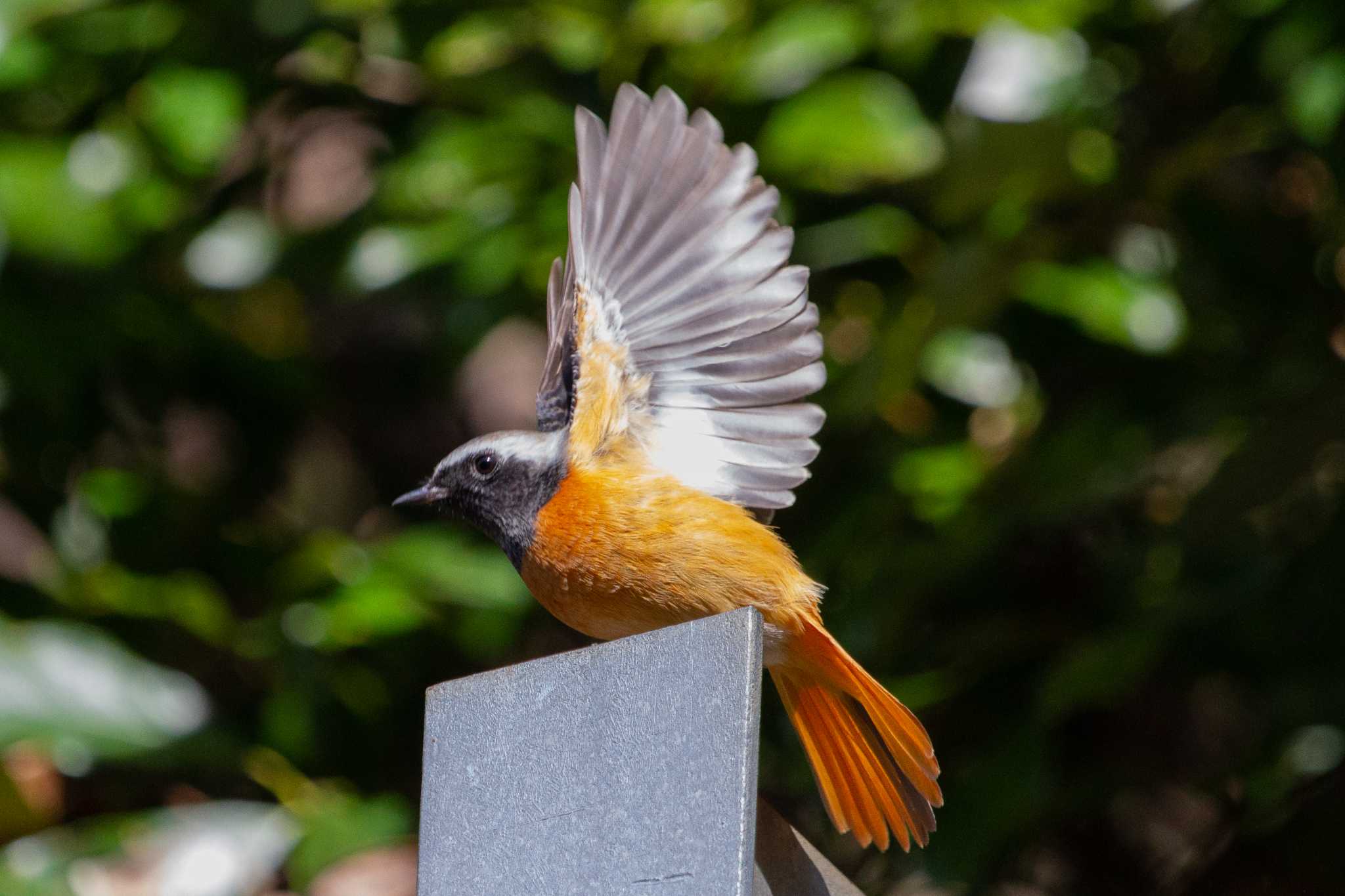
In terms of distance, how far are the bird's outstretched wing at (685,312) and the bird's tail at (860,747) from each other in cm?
30

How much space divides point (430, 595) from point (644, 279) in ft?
5.07

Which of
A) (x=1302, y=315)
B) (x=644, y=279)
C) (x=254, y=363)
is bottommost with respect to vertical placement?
(x=254, y=363)

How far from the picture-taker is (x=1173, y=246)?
174 inches

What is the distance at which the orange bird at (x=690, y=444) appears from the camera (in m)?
2.65

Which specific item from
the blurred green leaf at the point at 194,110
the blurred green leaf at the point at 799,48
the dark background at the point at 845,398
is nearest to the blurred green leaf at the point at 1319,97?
the dark background at the point at 845,398

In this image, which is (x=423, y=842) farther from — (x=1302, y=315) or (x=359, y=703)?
(x=1302, y=315)

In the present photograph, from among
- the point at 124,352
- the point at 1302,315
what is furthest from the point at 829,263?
the point at 124,352

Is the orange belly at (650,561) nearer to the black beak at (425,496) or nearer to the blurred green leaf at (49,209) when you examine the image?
the black beak at (425,496)

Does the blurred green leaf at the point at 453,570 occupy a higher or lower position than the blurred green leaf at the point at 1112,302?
lower

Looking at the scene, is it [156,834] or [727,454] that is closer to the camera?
[727,454]

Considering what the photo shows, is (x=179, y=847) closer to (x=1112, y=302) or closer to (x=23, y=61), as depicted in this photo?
(x=23, y=61)

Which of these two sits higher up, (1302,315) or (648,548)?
(648,548)

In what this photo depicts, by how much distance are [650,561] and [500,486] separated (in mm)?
513

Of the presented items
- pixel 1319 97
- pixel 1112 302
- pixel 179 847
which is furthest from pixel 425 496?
pixel 1319 97
